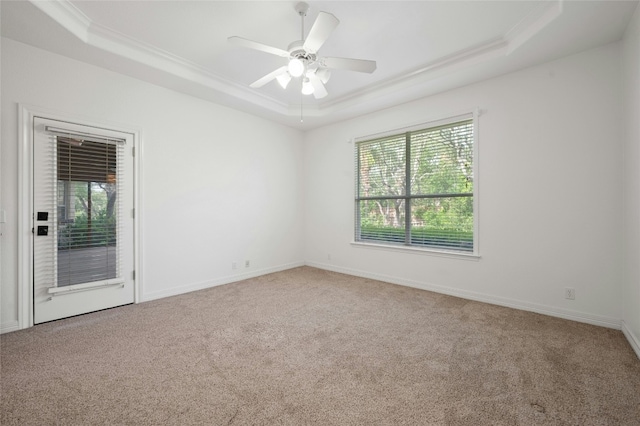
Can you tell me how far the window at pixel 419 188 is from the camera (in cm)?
371

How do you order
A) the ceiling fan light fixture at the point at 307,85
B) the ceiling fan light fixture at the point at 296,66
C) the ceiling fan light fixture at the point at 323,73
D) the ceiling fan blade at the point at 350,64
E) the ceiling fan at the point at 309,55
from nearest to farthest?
the ceiling fan at the point at 309,55, the ceiling fan light fixture at the point at 296,66, the ceiling fan blade at the point at 350,64, the ceiling fan light fixture at the point at 323,73, the ceiling fan light fixture at the point at 307,85

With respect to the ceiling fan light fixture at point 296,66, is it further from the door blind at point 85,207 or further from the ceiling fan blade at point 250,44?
the door blind at point 85,207

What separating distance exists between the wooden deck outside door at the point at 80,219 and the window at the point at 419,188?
3.36m

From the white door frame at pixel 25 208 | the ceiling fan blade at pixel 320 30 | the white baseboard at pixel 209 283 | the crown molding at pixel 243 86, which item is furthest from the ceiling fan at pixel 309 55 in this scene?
the white baseboard at pixel 209 283

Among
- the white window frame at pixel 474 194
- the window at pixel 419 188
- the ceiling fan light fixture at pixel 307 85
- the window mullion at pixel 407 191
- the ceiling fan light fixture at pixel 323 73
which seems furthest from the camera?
the window mullion at pixel 407 191

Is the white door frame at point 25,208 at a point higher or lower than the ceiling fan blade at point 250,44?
lower

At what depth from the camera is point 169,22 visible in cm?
266

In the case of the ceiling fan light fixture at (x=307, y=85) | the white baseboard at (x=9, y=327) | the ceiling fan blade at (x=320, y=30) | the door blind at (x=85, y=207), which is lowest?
the white baseboard at (x=9, y=327)

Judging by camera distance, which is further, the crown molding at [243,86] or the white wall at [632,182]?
the crown molding at [243,86]

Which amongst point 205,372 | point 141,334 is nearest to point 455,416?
point 205,372

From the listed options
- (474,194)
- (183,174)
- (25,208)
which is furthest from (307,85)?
Result: (25,208)

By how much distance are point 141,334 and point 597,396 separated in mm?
3443

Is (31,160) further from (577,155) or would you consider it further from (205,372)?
(577,155)

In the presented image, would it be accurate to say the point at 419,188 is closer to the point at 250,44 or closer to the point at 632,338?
the point at 632,338
